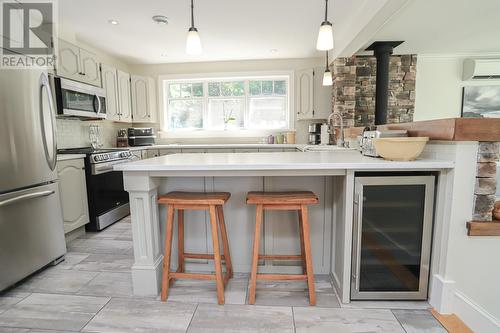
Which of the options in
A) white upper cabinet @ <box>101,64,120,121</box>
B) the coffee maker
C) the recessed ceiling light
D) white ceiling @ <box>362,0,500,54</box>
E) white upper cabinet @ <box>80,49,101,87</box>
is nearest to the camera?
white ceiling @ <box>362,0,500,54</box>

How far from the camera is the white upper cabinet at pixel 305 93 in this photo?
4641 millimetres

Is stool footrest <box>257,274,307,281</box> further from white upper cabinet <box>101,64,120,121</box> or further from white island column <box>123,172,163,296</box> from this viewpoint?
white upper cabinet <box>101,64,120,121</box>

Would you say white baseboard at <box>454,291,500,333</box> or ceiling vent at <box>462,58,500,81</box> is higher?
ceiling vent at <box>462,58,500,81</box>

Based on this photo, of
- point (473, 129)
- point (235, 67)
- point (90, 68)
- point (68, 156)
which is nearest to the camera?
point (473, 129)

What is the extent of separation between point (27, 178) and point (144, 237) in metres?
1.08

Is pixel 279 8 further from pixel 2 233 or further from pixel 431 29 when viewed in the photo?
pixel 2 233

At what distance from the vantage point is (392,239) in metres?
1.64

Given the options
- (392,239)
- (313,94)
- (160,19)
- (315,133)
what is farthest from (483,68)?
(160,19)

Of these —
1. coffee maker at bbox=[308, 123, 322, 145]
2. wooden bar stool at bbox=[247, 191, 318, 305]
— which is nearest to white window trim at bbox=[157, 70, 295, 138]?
coffee maker at bbox=[308, 123, 322, 145]

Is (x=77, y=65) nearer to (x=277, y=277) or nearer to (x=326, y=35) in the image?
(x=326, y=35)

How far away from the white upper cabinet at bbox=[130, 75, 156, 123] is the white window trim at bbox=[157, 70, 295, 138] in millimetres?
221

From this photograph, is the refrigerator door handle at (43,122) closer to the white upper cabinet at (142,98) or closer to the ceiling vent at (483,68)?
the white upper cabinet at (142,98)

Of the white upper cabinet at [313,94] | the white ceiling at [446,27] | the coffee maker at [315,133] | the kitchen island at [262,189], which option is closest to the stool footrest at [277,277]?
the kitchen island at [262,189]

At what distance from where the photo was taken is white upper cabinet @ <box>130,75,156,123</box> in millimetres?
4777
